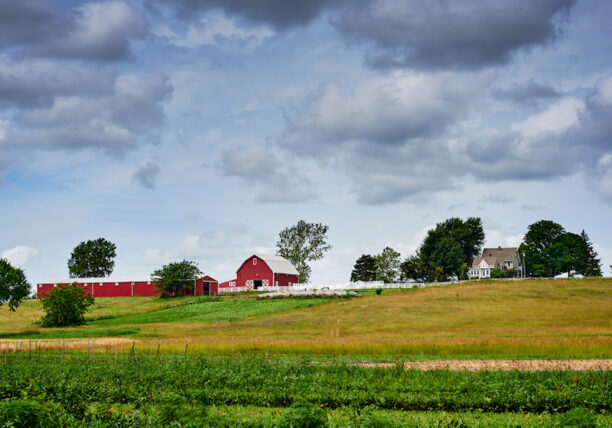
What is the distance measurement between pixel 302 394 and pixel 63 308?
51.4 m

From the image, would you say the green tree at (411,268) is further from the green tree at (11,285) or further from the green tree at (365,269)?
the green tree at (11,285)

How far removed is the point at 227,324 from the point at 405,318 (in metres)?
17.2

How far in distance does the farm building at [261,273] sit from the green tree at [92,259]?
52.9 m

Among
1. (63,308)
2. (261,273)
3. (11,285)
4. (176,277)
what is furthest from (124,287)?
(11,285)

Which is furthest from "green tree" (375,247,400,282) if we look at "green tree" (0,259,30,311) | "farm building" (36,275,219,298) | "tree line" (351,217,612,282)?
"green tree" (0,259,30,311)

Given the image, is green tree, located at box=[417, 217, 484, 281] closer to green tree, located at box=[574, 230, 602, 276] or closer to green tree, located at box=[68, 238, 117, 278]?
green tree, located at box=[574, 230, 602, 276]

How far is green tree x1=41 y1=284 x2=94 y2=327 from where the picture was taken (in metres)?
62.2

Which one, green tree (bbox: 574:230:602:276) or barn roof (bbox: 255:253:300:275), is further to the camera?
green tree (bbox: 574:230:602:276)

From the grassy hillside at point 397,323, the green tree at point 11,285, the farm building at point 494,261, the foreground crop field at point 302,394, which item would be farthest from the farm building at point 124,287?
the foreground crop field at point 302,394

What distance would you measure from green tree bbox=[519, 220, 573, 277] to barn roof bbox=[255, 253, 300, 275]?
61.7 m

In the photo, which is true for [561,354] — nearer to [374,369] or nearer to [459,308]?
[374,369]

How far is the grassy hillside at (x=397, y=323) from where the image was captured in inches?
1313

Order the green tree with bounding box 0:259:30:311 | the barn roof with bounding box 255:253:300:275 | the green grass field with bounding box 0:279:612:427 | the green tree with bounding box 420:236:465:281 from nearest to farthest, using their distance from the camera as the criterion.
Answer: the green grass field with bounding box 0:279:612:427, the green tree with bounding box 0:259:30:311, the barn roof with bounding box 255:253:300:275, the green tree with bounding box 420:236:465:281

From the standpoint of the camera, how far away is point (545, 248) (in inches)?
5413
